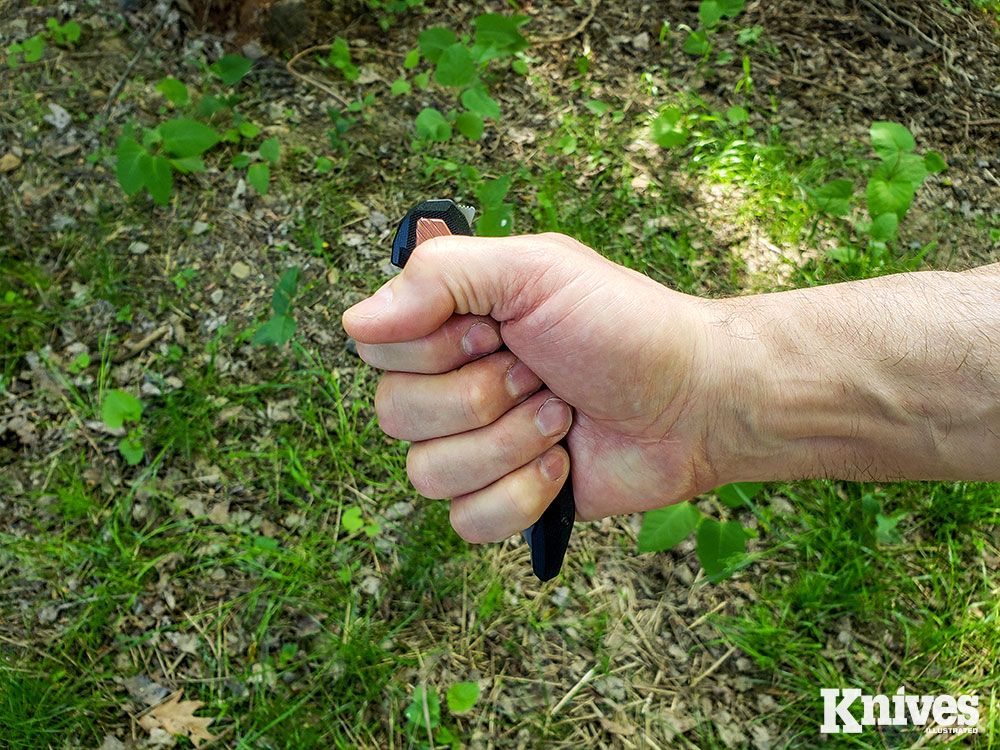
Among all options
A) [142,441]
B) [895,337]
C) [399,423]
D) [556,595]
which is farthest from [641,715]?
[142,441]

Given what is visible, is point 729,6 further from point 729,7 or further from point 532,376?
point 532,376

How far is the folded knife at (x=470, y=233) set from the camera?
1527mm

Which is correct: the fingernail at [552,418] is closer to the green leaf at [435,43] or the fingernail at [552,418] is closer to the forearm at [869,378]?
the forearm at [869,378]

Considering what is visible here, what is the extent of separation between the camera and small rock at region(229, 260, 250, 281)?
2557 millimetres

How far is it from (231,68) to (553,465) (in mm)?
2055

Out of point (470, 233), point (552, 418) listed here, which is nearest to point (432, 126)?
point (470, 233)

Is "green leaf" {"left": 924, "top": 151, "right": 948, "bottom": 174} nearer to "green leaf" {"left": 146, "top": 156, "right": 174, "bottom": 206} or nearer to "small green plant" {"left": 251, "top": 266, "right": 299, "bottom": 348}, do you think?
"small green plant" {"left": 251, "top": 266, "right": 299, "bottom": 348}

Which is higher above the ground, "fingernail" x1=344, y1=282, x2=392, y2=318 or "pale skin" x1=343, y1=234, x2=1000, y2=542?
"fingernail" x1=344, y1=282, x2=392, y2=318

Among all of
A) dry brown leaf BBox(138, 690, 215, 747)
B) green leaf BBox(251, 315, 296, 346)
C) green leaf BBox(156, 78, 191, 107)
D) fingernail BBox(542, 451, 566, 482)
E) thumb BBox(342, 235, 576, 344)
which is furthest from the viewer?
green leaf BBox(156, 78, 191, 107)

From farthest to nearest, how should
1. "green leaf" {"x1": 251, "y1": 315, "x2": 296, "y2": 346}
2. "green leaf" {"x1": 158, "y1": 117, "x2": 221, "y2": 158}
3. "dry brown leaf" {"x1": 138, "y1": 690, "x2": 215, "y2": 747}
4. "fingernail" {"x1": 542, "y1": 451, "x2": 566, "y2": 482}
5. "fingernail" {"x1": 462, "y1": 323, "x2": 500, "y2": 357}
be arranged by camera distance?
1. "green leaf" {"x1": 158, "y1": 117, "x2": 221, "y2": 158}
2. "green leaf" {"x1": 251, "y1": 315, "x2": 296, "y2": 346}
3. "dry brown leaf" {"x1": 138, "y1": 690, "x2": 215, "y2": 747}
4. "fingernail" {"x1": 542, "y1": 451, "x2": 566, "y2": 482}
5. "fingernail" {"x1": 462, "y1": 323, "x2": 500, "y2": 357}

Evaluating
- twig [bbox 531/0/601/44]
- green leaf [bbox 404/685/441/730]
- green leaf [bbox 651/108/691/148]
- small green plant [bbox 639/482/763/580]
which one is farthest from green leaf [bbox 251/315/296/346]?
twig [bbox 531/0/601/44]

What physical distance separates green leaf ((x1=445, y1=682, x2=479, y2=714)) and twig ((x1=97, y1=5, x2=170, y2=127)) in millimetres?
2601

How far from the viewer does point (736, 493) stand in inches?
83.4

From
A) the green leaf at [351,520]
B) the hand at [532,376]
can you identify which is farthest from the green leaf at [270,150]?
the green leaf at [351,520]
